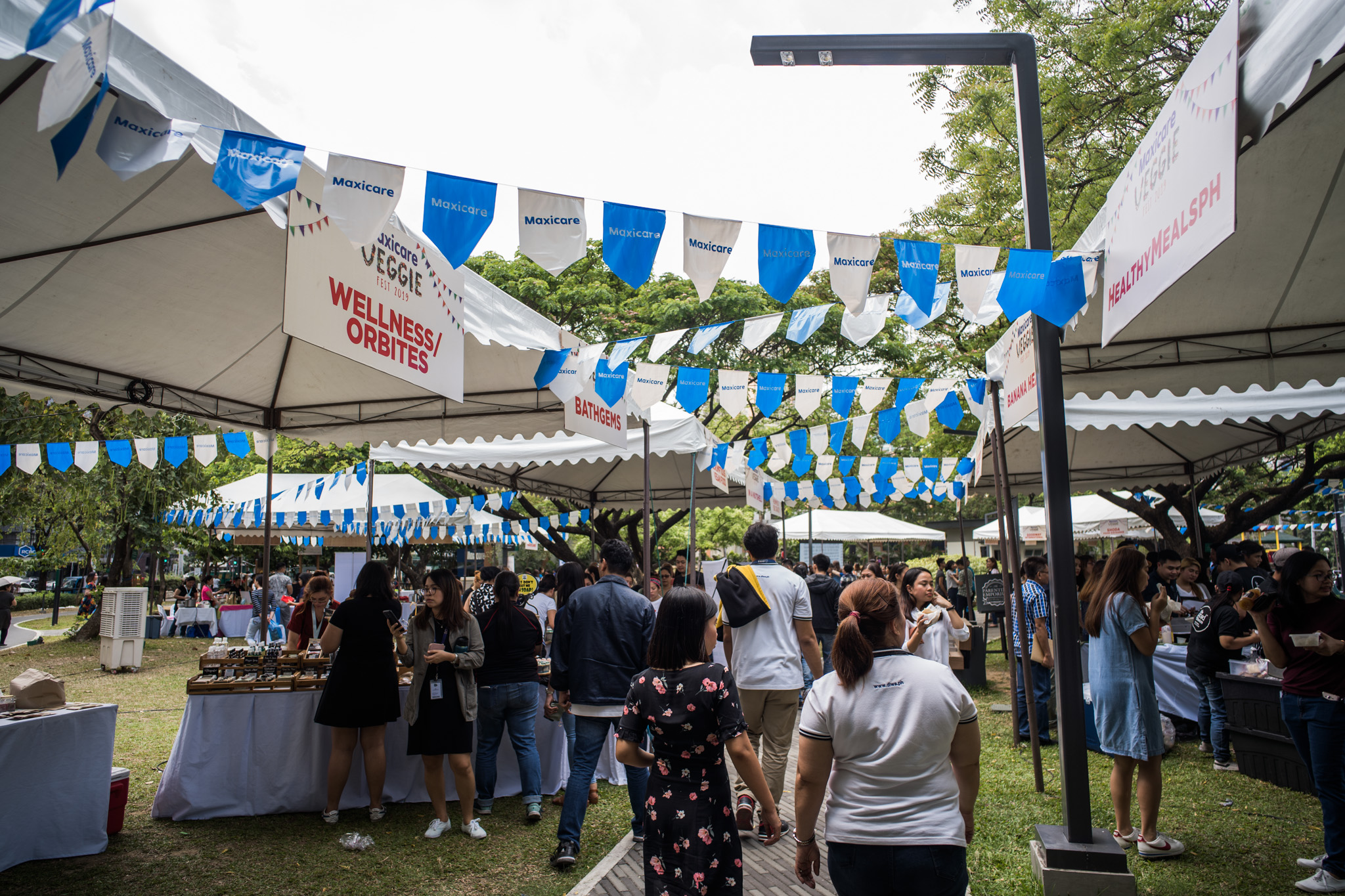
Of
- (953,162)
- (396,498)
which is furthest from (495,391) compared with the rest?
(953,162)

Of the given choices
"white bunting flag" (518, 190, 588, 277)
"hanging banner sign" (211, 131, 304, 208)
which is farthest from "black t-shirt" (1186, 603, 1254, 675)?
"hanging banner sign" (211, 131, 304, 208)

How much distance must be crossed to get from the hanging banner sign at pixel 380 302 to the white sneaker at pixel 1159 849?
4.49m

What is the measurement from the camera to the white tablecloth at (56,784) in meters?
4.11

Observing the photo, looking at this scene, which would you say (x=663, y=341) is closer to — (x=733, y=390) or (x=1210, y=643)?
(x=733, y=390)

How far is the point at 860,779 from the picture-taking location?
7.60 feet

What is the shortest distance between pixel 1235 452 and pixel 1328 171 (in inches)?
346

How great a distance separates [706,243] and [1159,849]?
161 inches

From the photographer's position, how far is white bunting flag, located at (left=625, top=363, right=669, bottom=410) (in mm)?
6797

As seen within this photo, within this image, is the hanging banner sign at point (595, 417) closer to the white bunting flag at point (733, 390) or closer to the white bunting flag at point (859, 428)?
the white bunting flag at point (733, 390)

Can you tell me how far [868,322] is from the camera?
5664mm

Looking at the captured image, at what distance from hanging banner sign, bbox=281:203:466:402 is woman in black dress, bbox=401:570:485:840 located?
1465mm

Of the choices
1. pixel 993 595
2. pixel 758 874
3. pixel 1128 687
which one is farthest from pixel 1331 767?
pixel 993 595

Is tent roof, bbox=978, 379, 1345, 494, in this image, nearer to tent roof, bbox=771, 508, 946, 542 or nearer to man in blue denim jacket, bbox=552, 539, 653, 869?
man in blue denim jacket, bbox=552, 539, 653, 869

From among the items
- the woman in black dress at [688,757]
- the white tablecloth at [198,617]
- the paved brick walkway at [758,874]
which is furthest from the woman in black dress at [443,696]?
the white tablecloth at [198,617]
